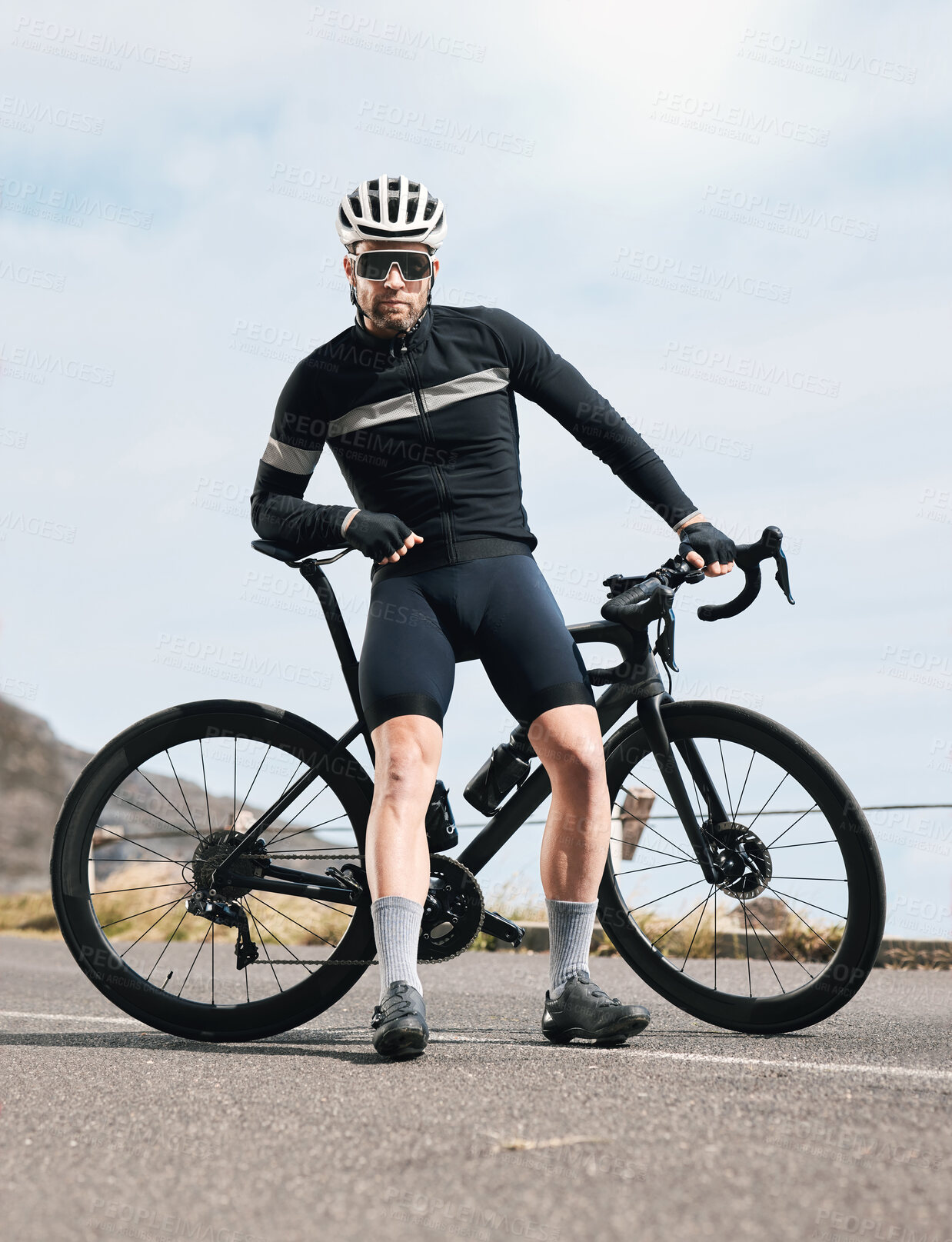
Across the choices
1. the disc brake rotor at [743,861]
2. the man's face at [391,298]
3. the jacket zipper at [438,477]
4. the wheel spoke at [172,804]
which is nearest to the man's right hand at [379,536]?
the jacket zipper at [438,477]

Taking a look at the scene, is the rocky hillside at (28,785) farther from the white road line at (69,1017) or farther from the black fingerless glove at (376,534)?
the black fingerless glove at (376,534)

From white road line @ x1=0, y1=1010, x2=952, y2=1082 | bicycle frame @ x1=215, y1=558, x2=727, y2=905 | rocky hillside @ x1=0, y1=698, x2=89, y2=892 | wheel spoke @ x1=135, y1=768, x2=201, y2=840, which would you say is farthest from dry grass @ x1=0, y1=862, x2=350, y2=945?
rocky hillside @ x1=0, y1=698, x2=89, y2=892

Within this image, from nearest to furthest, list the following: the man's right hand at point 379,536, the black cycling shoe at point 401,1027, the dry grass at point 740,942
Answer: the black cycling shoe at point 401,1027
the man's right hand at point 379,536
the dry grass at point 740,942

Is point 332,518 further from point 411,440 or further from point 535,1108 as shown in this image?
point 535,1108

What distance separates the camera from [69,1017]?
4.68 metres

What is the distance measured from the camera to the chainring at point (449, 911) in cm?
358

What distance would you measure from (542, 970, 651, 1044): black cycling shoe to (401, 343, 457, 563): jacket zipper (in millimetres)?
1281

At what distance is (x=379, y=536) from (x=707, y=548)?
1.01m

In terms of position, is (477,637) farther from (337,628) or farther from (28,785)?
(28,785)

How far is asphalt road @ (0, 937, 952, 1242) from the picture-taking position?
1.83 metres

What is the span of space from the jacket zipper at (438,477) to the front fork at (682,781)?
0.80 meters

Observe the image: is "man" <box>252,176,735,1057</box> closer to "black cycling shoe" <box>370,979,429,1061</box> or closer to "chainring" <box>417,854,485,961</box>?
"chainring" <box>417,854,485,961</box>

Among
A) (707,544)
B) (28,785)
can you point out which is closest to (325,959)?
(707,544)

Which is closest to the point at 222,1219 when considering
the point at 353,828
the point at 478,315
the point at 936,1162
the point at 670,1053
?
the point at 936,1162
